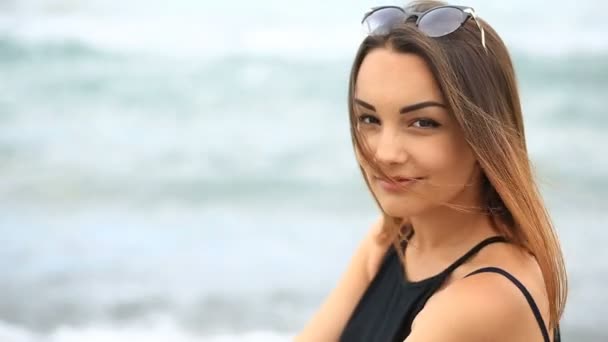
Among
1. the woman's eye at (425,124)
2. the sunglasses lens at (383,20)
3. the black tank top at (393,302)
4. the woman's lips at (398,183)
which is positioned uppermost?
the sunglasses lens at (383,20)

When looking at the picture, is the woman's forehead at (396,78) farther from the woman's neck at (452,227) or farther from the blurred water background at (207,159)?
the blurred water background at (207,159)

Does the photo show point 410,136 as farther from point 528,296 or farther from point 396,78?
point 528,296

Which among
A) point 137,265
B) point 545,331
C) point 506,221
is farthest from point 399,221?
point 137,265

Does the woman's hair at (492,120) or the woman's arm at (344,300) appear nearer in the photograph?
the woman's hair at (492,120)

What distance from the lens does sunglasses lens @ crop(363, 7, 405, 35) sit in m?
1.18

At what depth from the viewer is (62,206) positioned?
276 centimetres

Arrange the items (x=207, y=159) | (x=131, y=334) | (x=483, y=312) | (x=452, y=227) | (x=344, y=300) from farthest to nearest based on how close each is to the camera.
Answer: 1. (x=207, y=159)
2. (x=131, y=334)
3. (x=344, y=300)
4. (x=452, y=227)
5. (x=483, y=312)

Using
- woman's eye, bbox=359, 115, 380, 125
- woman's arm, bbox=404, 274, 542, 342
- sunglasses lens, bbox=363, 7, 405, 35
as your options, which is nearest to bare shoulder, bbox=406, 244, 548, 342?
woman's arm, bbox=404, 274, 542, 342

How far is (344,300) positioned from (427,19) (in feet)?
1.73

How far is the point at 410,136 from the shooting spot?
1.16 m

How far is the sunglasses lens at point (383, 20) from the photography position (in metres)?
1.18

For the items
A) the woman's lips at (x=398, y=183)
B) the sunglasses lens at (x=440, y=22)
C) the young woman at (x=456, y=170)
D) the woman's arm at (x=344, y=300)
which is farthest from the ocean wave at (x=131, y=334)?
the sunglasses lens at (x=440, y=22)

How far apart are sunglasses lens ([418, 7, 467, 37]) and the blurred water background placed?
4.45 feet

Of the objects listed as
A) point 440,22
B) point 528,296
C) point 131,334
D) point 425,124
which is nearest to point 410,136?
point 425,124
